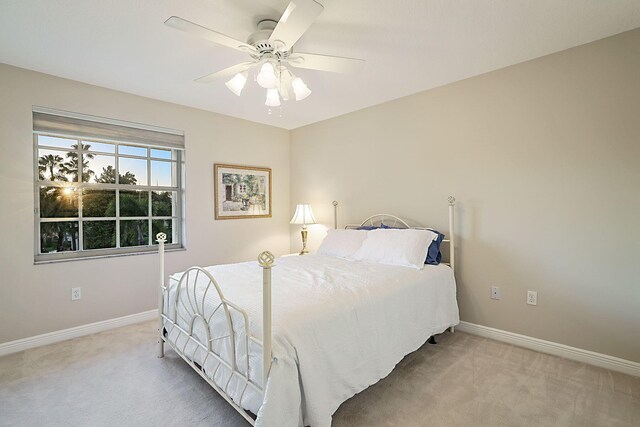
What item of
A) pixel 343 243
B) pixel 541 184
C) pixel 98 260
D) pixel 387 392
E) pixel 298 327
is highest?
pixel 541 184

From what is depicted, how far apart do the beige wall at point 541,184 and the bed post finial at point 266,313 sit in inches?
91.0

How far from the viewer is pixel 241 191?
13.9ft

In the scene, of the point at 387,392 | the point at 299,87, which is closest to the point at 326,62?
the point at 299,87

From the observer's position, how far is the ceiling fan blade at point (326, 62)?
2.00m

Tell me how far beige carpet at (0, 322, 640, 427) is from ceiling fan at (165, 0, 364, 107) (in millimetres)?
2089

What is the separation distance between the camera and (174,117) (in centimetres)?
359

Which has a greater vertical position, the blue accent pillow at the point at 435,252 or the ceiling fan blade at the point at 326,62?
the ceiling fan blade at the point at 326,62

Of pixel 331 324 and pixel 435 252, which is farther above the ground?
pixel 435 252

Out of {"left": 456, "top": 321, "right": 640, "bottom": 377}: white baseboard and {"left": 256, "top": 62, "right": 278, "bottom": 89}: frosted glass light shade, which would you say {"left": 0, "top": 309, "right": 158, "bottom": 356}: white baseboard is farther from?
{"left": 456, "top": 321, "right": 640, "bottom": 377}: white baseboard

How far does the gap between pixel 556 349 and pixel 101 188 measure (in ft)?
14.3

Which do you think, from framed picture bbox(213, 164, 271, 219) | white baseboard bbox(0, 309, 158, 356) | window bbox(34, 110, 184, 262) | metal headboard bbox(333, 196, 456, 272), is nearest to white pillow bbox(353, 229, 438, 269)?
metal headboard bbox(333, 196, 456, 272)

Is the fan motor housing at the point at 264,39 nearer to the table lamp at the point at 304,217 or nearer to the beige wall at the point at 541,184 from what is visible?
the beige wall at the point at 541,184

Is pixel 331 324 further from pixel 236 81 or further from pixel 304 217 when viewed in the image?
pixel 304 217

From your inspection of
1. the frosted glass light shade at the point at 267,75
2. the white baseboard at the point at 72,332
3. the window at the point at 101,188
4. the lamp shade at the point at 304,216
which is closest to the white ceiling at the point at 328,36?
the frosted glass light shade at the point at 267,75
